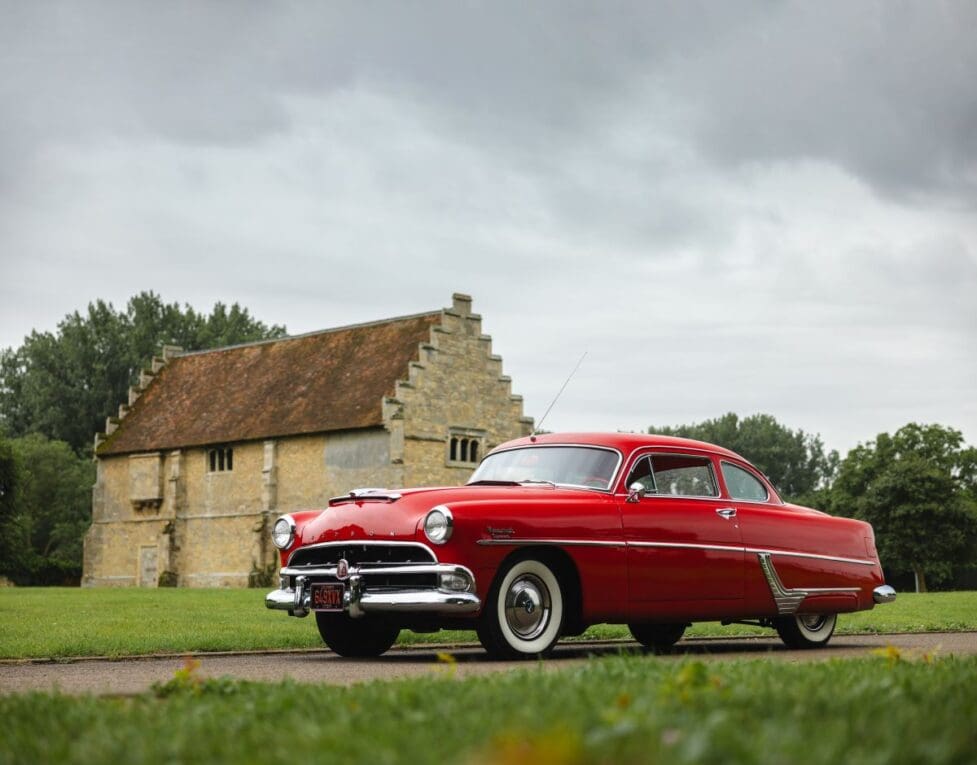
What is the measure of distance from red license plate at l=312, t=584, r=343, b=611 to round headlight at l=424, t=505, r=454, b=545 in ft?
2.80

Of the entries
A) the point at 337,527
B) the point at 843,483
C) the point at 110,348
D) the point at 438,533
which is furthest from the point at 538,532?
the point at 110,348

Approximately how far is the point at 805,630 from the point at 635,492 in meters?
2.66

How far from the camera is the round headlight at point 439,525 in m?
9.23

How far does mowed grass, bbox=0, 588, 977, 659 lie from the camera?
1122 centimetres

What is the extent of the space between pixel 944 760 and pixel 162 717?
288 cm

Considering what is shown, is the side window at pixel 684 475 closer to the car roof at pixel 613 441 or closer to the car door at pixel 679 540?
the car door at pixel 679 540

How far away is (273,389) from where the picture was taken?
48125mm

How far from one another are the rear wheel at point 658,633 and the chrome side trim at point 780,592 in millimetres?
1004

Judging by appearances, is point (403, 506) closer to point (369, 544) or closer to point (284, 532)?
point (369, 544)

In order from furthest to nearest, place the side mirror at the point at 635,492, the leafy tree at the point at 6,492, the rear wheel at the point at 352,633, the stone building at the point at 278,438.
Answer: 1. the stone building at the point at 278,438
2. the leafy tree at the point at 6,492
3. the rear wheel at the point at 352,633
4. the side mirror at the point at 635,492

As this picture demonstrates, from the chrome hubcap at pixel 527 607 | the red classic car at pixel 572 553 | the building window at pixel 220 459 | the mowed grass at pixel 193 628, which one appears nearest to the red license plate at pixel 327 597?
the red classic car at pixel 572 553

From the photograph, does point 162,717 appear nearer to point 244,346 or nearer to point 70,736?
point 70,736

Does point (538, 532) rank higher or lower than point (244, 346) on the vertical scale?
lower

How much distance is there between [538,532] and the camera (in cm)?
950
